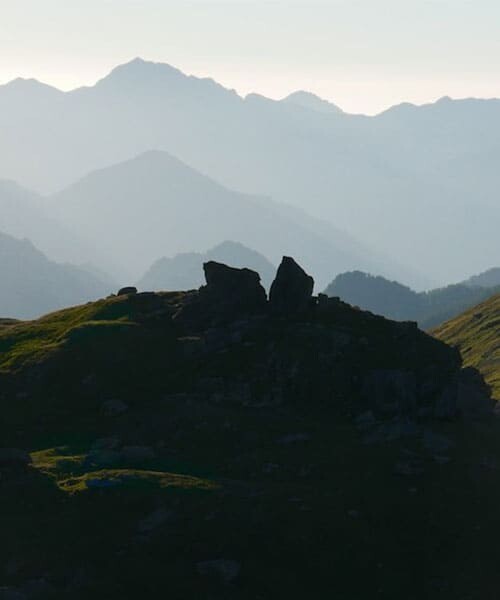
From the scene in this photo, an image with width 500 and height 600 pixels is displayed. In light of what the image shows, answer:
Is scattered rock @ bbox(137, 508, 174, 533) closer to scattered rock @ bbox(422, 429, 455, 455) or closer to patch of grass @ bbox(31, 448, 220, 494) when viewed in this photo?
A: patch of grass @ bbox(31, 448, 220, 494)

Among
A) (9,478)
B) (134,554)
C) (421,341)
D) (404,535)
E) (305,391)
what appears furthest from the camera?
(421,341)

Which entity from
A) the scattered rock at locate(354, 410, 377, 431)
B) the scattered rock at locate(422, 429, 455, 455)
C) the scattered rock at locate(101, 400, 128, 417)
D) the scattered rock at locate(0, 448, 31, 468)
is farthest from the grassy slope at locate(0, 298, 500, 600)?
the scattered rock at locate(0, 448, 31, 468)

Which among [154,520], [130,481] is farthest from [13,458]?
[154,520]

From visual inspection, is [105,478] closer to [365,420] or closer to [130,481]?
[130,481]

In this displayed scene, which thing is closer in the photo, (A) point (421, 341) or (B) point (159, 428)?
(B) point (159, 428)

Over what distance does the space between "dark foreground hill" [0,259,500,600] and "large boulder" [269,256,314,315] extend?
0.92ft

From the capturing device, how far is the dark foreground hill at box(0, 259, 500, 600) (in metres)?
77.5

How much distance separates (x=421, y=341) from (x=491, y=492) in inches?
1257

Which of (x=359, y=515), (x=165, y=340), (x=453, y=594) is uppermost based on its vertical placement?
(x=165, y=340)

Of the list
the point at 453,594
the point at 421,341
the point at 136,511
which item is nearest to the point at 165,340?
the point at 421,341

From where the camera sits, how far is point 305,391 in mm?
112125

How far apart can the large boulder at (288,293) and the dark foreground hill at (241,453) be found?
0.28m

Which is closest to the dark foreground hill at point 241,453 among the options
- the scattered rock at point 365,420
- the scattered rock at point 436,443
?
the scattered rock at point 436,443

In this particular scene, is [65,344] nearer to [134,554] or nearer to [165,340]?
[165,340]
